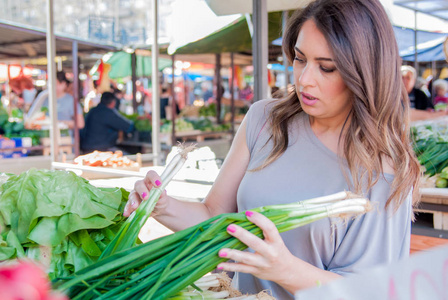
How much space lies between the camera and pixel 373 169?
4.94 feet

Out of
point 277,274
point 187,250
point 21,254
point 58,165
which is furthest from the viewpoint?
point 58,165

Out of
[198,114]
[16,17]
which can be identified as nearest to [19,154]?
[198,114]

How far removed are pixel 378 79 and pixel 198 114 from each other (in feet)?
36.6

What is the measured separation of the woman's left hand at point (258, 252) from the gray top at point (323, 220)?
0.27 metres

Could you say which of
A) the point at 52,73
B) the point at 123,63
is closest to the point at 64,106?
the point at 52,73

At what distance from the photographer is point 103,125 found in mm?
7113

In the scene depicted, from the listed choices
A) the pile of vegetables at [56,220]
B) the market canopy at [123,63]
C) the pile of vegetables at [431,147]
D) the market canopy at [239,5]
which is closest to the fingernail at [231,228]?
the pile of vegetables at [56,220]

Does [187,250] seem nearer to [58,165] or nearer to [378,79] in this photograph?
[378,79]

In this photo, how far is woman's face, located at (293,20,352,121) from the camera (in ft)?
4.84

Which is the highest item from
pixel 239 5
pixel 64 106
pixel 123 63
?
pixel 123 63

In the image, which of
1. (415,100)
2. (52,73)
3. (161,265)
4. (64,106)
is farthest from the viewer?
(64,106)

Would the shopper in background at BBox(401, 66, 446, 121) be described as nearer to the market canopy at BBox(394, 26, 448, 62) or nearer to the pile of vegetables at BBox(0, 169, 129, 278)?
the pile of vegetables at BBox(0, 169, 129, 278)

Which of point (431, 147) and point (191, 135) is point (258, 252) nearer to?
point (431, 147)

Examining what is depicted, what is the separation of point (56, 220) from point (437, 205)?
2.67 m
